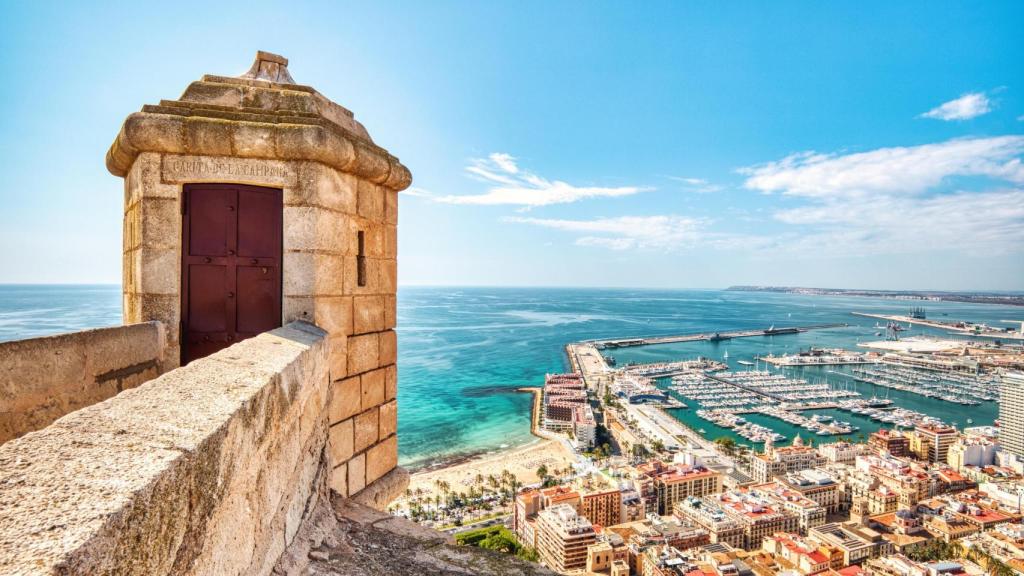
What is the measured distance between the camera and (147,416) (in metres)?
1.42

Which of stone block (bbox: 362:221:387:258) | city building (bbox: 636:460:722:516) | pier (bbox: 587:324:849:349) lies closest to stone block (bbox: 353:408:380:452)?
stone block (bbox: 362:221:387:258)

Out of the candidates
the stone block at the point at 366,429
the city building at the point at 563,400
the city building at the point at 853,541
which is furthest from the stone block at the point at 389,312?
the city building at the point at 563,400

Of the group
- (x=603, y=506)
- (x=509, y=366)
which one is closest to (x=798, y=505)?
(x=603, y=506)

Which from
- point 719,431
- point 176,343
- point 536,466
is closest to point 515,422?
point 536,466

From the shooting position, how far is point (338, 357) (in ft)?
12.3

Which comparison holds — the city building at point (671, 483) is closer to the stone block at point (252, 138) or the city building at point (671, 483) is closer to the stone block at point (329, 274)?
the stone block at point (329, 274)

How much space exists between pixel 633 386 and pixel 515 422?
18.0 m

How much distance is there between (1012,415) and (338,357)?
60154 mm

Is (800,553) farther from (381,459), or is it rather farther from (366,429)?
(366,429)

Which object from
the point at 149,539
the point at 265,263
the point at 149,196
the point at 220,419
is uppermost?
the point at 149,196

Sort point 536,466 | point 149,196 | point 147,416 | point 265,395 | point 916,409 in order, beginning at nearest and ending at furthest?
point 147,416 → point 265,395 → point 149,196 → point 536,466 → point 916,409

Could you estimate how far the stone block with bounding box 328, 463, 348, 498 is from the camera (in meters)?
3.65

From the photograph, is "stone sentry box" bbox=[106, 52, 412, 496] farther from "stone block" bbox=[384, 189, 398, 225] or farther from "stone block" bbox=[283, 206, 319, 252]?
"stone block" bbox=[384, 189, 398, 225]

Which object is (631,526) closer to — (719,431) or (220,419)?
(719,431)
